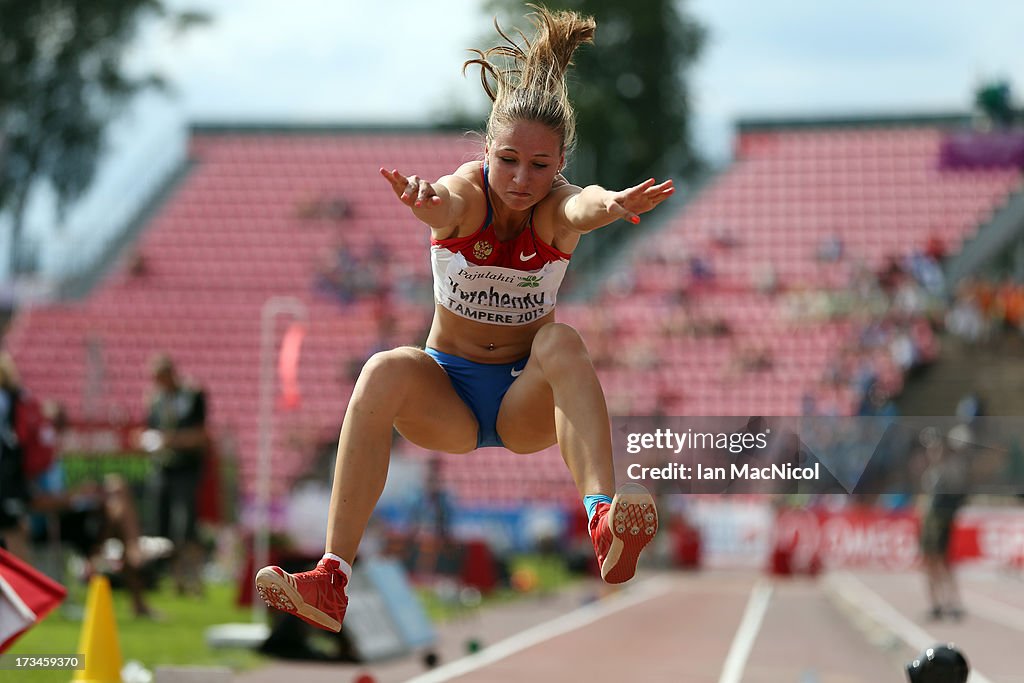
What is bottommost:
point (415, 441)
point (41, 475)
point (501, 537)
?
point (501, 537)

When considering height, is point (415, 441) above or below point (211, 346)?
above

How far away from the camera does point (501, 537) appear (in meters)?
20.8

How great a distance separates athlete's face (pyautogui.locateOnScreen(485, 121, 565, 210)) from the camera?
4.54 metres

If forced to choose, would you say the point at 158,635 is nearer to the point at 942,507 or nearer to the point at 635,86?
the point at 942,507

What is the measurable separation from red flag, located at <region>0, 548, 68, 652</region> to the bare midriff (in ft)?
6.65

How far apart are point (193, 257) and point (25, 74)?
10948mm

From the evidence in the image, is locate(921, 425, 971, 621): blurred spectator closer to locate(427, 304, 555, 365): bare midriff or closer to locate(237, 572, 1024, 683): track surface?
locate(237, 572, 1024, 683): track surface

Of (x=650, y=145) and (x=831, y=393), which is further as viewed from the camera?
(x=650, y=145)

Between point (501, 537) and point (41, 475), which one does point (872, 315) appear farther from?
point (41, 475)

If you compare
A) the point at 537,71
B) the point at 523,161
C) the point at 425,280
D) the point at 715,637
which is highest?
the point at 537,71

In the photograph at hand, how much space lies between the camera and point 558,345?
4594 mm

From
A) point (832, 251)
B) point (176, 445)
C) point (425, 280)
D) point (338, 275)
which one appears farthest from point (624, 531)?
point (338, 275)

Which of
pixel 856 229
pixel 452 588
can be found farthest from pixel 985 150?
pixel 452 588

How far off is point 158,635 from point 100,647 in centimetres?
319
